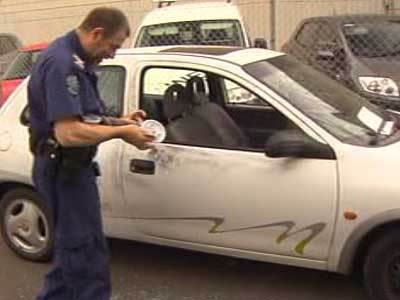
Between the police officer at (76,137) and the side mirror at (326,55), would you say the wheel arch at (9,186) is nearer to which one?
the police officer at (76,137)

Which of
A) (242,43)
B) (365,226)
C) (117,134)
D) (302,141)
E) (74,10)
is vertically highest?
(117,134)

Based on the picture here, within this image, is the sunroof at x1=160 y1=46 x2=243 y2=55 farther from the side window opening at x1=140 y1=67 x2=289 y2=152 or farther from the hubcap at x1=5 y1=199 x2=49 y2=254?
the hubcap at x1=5 y1=199 x2=49 y2=254

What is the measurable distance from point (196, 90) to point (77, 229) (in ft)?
4.96

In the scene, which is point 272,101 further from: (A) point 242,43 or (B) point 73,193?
(A) point 242,43

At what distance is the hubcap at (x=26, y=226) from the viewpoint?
5020 mm

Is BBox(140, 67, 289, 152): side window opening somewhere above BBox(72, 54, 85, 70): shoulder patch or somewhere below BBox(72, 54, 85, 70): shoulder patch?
below

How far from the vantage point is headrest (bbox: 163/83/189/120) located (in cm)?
470

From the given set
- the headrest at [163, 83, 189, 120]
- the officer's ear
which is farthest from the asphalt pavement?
the officer's ear

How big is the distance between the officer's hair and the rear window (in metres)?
6.90

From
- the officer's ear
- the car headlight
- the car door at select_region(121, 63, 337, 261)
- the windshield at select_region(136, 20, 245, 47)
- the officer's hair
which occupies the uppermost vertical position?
the officer's hair

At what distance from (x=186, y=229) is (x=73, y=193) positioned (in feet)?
3.50

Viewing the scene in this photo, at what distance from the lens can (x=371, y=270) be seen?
4.06 meters

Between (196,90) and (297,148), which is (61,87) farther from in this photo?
(196,90)

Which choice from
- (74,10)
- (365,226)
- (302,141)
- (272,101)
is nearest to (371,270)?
(365,226)
